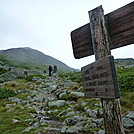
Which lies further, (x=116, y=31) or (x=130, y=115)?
(x=130, y=115)

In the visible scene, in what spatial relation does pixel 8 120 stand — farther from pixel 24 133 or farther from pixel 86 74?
pixel 86 74

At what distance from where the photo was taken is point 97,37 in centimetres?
322

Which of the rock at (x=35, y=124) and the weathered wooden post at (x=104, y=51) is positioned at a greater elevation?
the weathered wooden post at (x=104, y=51)

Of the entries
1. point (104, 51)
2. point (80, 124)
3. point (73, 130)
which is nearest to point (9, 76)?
point (80, 124)

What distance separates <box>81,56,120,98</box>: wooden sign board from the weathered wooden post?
0.29m

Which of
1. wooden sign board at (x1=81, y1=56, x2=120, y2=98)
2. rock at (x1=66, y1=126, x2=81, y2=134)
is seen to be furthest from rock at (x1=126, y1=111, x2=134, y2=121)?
wooden sign board at (x1=81, y1=56, x2=120, y2=98)

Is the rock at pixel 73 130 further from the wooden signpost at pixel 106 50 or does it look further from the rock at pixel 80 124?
the wooden signpost at pixel 106 50

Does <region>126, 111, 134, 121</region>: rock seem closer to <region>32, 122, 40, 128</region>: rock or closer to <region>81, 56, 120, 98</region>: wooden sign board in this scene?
<region>81, 56, 120, 98</region>: wooden sign board

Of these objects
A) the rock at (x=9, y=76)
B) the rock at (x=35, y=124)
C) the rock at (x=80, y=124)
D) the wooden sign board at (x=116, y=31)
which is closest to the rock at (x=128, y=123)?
the rock at (x=80, y=124)

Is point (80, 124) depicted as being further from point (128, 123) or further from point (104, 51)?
point (104, 51)

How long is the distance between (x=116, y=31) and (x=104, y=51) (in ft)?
1.62

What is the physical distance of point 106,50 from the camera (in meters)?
3.11

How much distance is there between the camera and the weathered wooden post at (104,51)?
2.85m

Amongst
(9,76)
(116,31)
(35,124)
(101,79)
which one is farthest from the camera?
(9,76)
